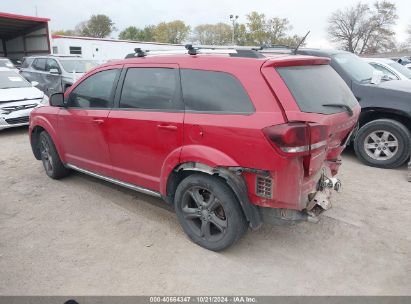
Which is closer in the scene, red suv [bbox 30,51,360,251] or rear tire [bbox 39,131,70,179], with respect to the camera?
red suv [bbox 30,51,360,251]

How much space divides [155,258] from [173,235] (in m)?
0.44

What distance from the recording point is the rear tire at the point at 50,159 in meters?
5.18

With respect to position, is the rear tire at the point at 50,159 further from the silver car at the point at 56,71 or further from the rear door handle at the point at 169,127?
the silver car at the point at 56,71

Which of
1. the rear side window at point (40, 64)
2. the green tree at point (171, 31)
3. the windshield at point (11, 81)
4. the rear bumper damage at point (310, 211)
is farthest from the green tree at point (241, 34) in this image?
the rear bumper damage at point (310, 211)

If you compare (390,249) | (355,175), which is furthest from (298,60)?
(355,175)

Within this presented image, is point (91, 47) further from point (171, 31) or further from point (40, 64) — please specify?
point (171, 31)

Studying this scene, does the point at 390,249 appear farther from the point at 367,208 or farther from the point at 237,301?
the point at 237,301

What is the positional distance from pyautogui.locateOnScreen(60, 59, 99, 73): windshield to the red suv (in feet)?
28.4

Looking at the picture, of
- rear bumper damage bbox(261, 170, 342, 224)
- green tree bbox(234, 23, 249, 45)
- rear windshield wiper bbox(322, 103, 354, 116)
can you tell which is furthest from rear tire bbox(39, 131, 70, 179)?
green tree bbox(234, 23, 249, 45)

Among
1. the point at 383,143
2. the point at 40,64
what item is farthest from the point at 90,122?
the point at 40,64

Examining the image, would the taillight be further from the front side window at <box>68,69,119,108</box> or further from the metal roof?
the metal roof

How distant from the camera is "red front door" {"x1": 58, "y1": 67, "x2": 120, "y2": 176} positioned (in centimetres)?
414

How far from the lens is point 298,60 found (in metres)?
3.19

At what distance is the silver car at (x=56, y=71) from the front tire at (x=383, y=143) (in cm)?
900
